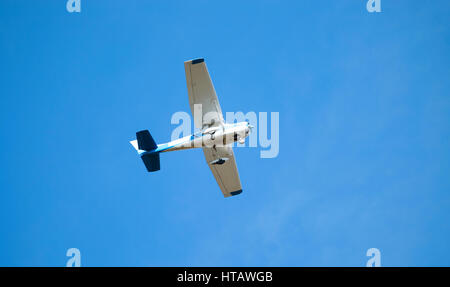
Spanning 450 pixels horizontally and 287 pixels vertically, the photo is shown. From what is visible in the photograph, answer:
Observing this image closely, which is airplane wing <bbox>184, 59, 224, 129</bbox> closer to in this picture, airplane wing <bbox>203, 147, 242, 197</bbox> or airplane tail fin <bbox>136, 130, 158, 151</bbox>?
airplane wing <bbox>203, 147, 242, 197</bbox>

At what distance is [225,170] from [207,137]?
3.61 metres

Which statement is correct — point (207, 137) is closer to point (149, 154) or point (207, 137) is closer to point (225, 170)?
point (225, 170)

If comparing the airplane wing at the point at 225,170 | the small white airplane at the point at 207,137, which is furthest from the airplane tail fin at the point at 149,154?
the airplane wing at the point at 225,170

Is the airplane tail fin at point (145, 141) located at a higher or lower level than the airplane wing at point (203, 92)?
lower

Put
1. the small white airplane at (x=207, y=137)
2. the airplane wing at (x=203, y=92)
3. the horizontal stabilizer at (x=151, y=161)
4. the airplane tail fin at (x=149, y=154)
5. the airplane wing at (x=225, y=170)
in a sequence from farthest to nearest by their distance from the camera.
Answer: the airplane wing at (x=225, y=170), the horizontal stabilizer at (x=151, y=161), the airplane tail fin at (x=149, y=154), the small white airplane at (x=207, y=137), the airplane wing at (x=203, y=92)

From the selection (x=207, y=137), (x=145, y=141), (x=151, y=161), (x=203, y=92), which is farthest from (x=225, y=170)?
(x=203, y=92)

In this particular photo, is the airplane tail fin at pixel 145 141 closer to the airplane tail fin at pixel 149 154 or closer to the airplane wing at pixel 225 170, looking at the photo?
the airplane tail fin at pixel 149 154

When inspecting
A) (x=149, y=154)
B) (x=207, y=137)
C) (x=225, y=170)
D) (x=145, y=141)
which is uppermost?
(x=207, y=137)

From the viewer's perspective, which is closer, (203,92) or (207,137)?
(203,92)

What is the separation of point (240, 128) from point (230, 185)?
5.23 metres

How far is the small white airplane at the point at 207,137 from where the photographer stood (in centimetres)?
2869

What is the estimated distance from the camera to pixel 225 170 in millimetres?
32844
